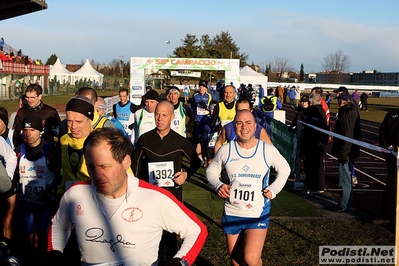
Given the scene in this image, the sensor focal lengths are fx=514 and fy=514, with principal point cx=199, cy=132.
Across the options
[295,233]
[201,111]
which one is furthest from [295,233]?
[201,111]

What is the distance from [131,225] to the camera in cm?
294

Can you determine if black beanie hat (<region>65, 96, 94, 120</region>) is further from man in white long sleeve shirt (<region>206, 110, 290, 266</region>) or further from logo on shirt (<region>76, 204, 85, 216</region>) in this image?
logo on shirt (<region>76, 204, 85, 216</region>)

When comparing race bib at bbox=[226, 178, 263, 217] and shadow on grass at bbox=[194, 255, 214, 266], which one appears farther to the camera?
shadow on grass at bbox=[194, 255, 214, 266]

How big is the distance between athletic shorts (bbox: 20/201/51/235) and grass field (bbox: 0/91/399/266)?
6.29ft

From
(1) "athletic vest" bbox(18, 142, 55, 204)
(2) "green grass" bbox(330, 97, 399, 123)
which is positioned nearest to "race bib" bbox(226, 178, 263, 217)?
(1) "athletic vest" bbox(18, 142, 55, 204)

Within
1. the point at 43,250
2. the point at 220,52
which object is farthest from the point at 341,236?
the point at 220,52

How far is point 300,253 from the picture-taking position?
6742 mm

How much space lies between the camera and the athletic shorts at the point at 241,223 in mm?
5145

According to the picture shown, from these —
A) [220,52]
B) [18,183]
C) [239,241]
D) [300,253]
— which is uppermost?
[220,52]

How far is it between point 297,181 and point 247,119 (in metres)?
6.26

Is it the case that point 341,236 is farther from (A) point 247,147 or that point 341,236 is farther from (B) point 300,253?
(A) point 247,147

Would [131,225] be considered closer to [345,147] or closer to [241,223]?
[241,223]

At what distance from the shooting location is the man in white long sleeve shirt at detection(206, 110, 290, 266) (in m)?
5.14

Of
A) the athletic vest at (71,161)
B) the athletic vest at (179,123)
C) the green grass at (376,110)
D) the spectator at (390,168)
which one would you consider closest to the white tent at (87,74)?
the green grass at (376,110)
